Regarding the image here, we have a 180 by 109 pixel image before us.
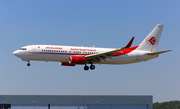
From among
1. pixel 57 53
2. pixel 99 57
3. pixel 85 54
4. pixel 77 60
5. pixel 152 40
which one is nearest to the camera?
pixel 57 53

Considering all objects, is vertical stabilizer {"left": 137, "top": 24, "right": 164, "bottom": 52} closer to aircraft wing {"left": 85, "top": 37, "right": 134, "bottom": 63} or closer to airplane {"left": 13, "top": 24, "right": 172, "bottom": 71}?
airplane {"left": 13, "top": 24, "right": 172, "bottom": 71}

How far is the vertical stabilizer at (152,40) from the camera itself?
73.6 meters

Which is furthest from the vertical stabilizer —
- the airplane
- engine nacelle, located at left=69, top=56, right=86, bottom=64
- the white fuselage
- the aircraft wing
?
engine nacelle, located at left=69, top=56, right=86, bottom=64

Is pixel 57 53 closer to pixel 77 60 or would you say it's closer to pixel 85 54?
pixel 77 60

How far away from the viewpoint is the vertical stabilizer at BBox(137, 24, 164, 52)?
7356 cm

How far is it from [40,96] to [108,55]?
2021 centimetres

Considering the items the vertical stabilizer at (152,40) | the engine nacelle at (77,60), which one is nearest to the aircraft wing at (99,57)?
the engine nacelle at (77,60)

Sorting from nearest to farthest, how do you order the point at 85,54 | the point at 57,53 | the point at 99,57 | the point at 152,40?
the point at 57,53
the point at 99,57
the point at 85,54
the point at 152,40

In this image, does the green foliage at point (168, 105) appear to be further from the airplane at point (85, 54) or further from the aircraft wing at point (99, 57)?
the aircraft wing at point (99, 57)

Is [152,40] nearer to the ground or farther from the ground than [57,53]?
farther from the ground

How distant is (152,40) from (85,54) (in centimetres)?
1758

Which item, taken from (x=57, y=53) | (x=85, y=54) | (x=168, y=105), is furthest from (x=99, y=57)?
(x=168, y=105)

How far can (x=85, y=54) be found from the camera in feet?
219

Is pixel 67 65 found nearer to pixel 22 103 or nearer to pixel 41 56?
pixel 41 56
